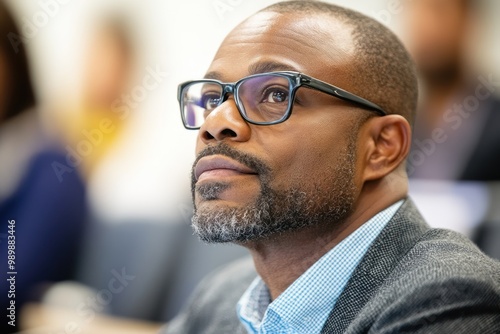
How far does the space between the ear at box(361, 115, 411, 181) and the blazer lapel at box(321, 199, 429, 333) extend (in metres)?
0.13

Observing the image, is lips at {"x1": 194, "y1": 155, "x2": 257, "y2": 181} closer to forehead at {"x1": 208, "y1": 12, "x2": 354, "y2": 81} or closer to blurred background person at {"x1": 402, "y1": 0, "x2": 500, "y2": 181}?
forehead at {"x1": 208, "y1": 12, "x2": 354, "y2": 81}

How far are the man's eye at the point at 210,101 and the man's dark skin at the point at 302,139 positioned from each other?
5cm

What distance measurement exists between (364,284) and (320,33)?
0.54m

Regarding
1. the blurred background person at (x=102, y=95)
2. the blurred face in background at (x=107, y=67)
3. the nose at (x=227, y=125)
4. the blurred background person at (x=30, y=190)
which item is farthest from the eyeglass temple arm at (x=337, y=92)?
the blurred face in background at (x=107, y=67)

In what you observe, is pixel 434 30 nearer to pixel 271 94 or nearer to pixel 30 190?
A: pixel 271 94

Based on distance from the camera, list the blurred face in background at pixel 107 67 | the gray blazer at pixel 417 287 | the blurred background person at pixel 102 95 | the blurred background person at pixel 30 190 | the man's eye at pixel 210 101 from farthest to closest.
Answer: the blurred face in background at pixel 107 67
the blurred background person at pixel 102 95
the blurred background person at pixel 30 190
the man's eye at pixel 210 101
the gray blazer at pixel 417 287

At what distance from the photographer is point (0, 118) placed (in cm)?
219

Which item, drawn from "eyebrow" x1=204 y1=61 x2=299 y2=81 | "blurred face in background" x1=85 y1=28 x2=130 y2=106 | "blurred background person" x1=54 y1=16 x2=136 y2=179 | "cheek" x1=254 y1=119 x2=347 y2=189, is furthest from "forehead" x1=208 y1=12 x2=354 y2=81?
"blurred face in background" x1=85 y1=28 x2=130 y2=106

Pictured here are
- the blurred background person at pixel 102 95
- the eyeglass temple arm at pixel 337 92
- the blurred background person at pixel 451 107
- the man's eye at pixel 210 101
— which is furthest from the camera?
the blurred background person at pixel 102 95

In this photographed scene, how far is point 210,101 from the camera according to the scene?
151 cm

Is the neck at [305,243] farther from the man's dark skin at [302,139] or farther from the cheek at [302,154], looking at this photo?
the cheek at [302,154]

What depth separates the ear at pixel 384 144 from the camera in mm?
1443

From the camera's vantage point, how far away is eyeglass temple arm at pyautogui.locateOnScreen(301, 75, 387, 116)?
4.42ft

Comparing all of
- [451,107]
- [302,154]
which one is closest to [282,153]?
[302,154]
